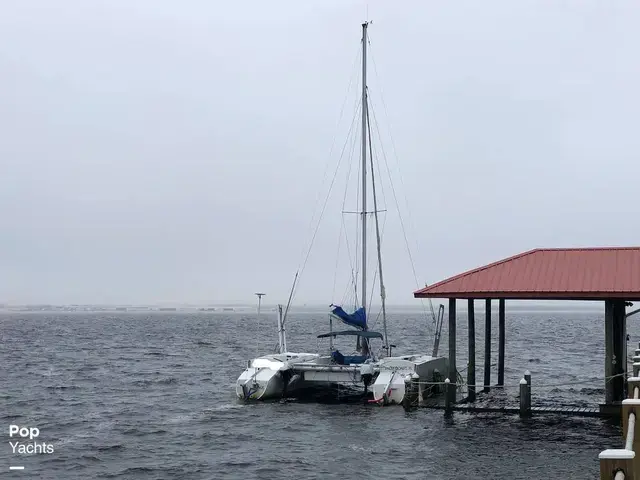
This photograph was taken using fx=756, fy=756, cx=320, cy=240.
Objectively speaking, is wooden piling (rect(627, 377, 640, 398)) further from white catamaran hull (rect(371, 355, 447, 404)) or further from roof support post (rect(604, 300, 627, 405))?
white catamaran hull (rect(371, 355, 447, 404))

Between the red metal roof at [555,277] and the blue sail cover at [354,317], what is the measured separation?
4.92 meters

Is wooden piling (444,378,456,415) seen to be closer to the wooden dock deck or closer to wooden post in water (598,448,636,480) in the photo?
the wooden dock deck

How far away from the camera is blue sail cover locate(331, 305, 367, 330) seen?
30.0m

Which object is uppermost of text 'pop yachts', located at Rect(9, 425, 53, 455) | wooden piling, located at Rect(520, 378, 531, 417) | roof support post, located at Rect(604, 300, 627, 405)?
roof support post, located at Rect(604, 300, 627, 405)

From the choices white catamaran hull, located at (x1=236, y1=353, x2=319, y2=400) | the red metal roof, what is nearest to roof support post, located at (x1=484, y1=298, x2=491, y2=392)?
the red metal roof

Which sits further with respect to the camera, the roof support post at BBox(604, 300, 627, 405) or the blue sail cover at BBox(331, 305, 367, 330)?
the blue sail cover at BBox(331, 305, 367, 330)

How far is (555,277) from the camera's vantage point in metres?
23.6

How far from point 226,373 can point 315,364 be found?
1331 centimetres

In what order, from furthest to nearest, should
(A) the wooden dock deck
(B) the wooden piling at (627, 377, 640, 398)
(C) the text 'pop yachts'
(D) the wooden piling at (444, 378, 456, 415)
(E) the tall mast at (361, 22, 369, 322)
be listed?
1. (E) the tall mast at (361, 22, 369, 322)
2. (D) the wooden piling at (444, 378, 456, 415)
3. (A) the wooden dock deck
4. (C) the text 'pop yachts'
5. (B) the wooden piling at (627, 377, 640, 398)

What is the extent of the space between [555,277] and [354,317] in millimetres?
9003

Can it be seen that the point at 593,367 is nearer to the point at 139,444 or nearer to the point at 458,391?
the point at 458,391

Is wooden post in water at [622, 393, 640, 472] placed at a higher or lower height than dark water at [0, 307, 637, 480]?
higher

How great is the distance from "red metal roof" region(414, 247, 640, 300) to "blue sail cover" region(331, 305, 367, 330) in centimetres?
492

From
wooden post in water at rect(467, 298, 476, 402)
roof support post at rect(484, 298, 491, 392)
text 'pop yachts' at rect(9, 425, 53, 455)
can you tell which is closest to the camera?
text 'pop yachts' at rect(9, 425, 53, 455)
